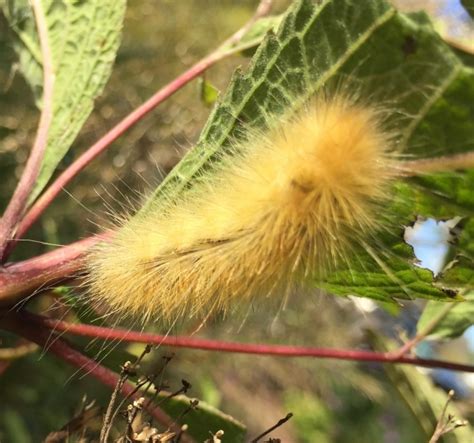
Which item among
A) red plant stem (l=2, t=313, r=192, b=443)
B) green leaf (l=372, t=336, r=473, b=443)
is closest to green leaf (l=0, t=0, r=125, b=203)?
red plant stem (l=2, t=313, r=192, b=443)

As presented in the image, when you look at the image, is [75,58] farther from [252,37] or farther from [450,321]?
[450,321]

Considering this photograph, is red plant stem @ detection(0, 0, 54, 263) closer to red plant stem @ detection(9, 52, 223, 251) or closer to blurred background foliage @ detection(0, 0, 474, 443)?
red plant stem @ detection(9, 52, 223, 251)

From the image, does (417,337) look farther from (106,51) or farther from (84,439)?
(106,51)

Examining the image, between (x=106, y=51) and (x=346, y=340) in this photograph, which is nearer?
(x=106, y=51)

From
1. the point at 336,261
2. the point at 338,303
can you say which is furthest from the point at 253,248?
the point at 338,303

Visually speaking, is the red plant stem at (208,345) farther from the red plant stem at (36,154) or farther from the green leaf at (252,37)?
the green leaf at (252,37)

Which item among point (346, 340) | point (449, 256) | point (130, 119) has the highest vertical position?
point (346, 340)

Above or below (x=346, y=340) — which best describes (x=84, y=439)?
below
